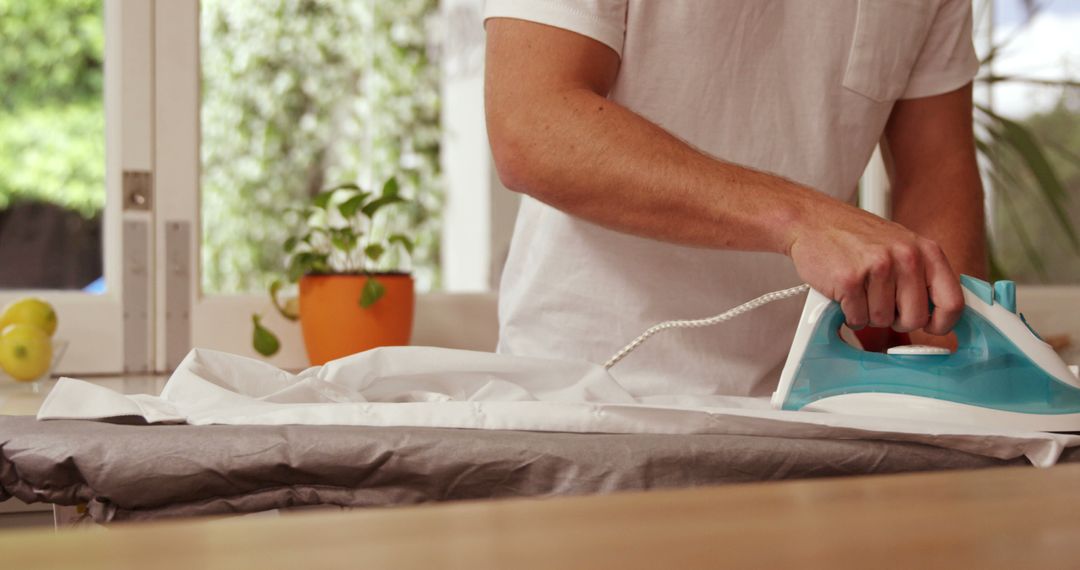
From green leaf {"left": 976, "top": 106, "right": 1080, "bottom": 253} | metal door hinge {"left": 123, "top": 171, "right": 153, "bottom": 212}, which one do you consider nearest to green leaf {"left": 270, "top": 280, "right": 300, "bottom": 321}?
metal door hinge {"left": 123, "top": 171, "right": 153, "bottom": 212}

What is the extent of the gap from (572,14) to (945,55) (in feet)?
1.72

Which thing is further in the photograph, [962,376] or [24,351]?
[24,351]

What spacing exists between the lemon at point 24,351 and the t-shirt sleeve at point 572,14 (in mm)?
826

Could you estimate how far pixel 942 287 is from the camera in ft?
2.59

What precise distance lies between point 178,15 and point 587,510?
64.8 inches

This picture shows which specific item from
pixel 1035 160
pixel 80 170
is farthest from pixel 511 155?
pixel 1035 160

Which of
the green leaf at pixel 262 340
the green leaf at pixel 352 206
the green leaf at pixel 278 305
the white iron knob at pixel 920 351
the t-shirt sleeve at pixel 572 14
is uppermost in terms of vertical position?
the t-shirt sleeve at pixel 572 14

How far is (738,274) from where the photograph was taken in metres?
1.12

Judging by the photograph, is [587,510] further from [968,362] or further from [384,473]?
[968,362]

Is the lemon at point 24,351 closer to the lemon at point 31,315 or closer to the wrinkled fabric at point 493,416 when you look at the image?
the lemon at point 31,315

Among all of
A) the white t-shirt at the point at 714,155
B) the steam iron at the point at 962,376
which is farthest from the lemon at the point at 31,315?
the steam iron at the point at 962,376

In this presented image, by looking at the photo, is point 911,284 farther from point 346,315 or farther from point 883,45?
point 346,315

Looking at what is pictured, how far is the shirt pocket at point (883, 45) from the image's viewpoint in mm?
1145

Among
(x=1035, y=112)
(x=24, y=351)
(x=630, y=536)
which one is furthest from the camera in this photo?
(x=1035, y=112)
